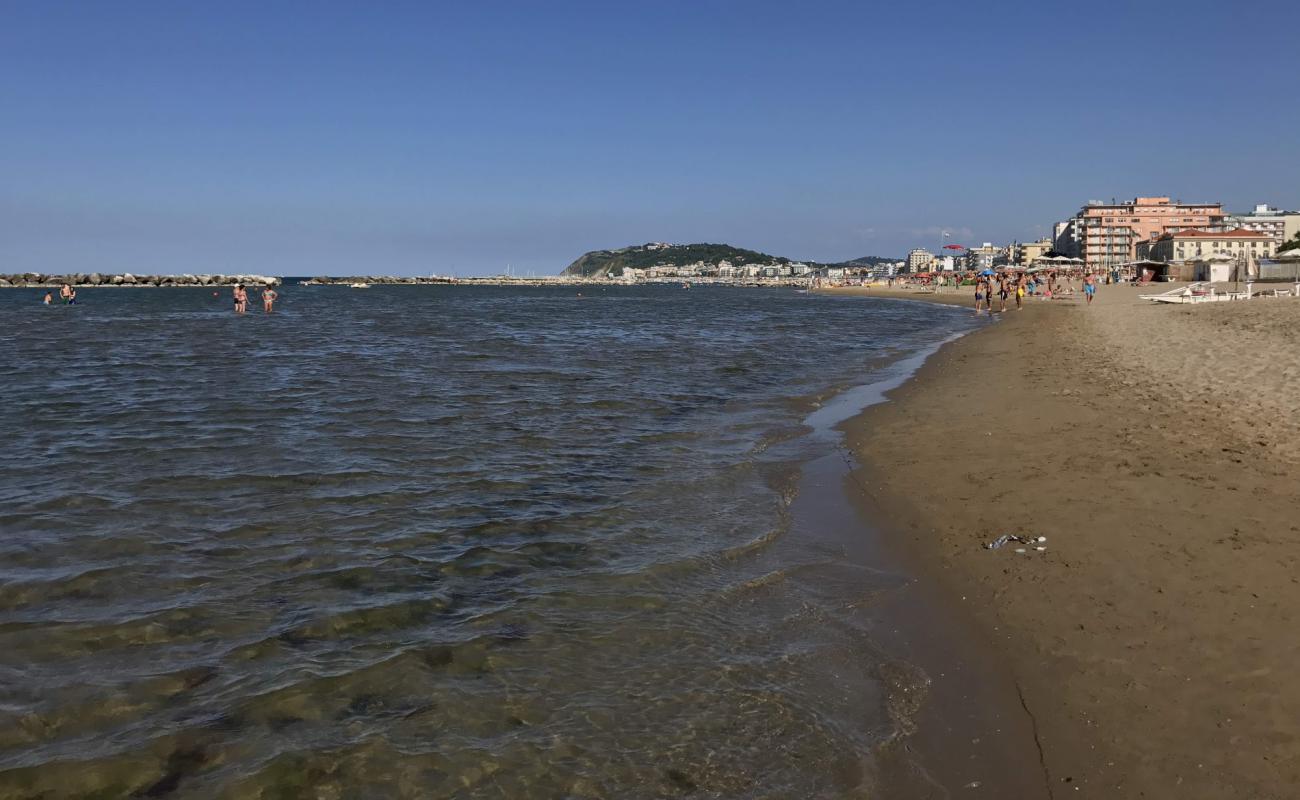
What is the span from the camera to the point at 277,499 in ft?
28.6

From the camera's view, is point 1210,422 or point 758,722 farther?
point 1210,422

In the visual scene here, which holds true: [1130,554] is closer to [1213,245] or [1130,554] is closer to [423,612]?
[423,612]

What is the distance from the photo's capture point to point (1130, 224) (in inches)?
5591

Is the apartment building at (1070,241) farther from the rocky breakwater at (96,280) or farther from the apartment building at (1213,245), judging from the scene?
the rocky breakwater at (96,280)

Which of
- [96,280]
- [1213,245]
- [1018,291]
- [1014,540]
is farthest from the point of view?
[96,280]

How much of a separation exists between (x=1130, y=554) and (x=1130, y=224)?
161 metres

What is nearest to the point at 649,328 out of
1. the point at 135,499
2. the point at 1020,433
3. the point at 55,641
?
the point at 1020,433

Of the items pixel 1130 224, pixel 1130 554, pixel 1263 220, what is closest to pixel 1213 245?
pixel 1130 224

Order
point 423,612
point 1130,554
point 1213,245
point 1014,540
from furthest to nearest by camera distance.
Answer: point 1213,245 < point 1014,540 < point 1130,554 < point 423,612

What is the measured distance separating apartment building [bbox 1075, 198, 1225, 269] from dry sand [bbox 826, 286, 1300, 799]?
14272cm

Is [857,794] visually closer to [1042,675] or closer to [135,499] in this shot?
[1042,675]

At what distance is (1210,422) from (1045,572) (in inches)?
232

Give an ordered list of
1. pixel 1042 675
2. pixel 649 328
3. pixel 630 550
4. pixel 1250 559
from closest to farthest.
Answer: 1. pixel 1042 675
2. pixel 1250 559
3. pixel 630 550
4. pixel 649 328

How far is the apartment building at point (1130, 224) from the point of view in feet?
461
